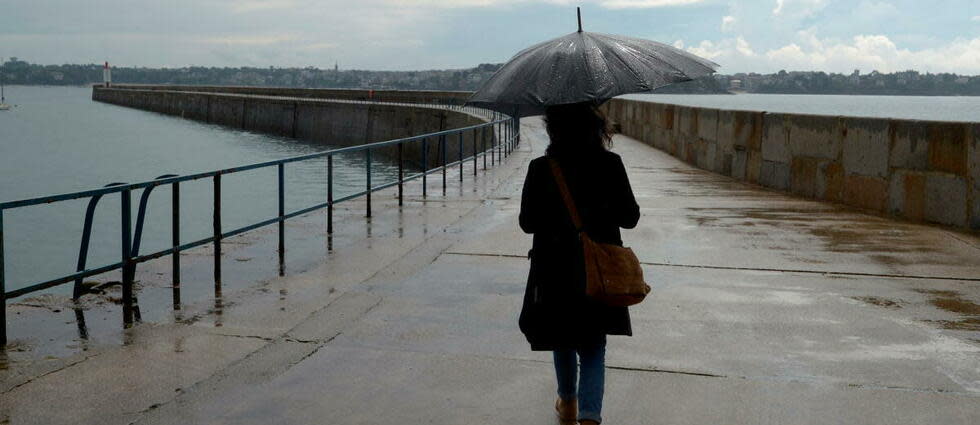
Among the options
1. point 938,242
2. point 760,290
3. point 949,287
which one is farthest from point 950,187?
point 760,290

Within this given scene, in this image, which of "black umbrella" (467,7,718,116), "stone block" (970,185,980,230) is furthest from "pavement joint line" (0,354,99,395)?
"stone block" (970,185,980,230)

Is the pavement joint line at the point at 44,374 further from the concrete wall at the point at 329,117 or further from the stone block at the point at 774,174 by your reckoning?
the concrete wall at the point at 329,117

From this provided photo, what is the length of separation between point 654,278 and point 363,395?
351 cm

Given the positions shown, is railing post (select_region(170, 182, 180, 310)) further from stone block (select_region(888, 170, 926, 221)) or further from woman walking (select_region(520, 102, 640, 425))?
stone block (select_region(888, 170, 926, 221))

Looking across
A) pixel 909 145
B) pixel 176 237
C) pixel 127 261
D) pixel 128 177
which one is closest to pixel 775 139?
pixel 909 145

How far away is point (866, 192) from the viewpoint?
451 inches

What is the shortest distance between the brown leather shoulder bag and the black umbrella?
0.38 m

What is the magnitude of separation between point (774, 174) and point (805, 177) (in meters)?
1.22

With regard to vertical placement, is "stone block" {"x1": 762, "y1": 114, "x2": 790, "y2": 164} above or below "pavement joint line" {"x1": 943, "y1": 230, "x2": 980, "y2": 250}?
above

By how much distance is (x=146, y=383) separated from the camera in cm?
480

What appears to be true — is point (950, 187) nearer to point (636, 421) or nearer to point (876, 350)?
point (876, 350)

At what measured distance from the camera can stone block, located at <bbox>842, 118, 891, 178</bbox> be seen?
437 inches

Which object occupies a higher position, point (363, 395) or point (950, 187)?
point (950, 187)

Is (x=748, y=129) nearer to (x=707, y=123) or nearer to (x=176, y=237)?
(x=707, y=123)
